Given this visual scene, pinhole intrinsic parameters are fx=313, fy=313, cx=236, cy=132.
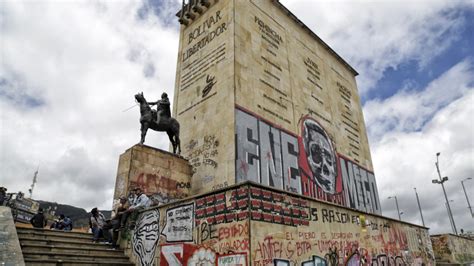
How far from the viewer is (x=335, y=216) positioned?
10.8 metres

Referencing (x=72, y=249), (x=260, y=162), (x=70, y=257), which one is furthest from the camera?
(x=260, y=162)

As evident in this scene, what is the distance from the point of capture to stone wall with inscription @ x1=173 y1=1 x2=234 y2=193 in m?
16.6

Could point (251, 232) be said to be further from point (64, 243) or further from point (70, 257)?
point (64, 243)

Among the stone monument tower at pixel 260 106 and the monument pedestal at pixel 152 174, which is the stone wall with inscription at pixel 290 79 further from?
the monument pedestal at pixel 152 174

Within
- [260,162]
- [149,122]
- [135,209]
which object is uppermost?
[149,122]

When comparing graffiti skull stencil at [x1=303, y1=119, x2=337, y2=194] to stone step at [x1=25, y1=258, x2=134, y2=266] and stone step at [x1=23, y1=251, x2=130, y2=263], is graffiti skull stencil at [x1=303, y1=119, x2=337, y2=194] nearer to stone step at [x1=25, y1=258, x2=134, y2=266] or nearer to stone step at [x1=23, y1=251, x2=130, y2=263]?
stone step at [x1=23, y1=251, x2=130, y2=263]

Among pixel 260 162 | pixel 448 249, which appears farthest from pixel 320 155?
pixel 448 249

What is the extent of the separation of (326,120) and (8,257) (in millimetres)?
22015

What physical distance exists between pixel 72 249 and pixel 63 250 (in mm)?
263

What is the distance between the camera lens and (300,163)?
19.9m

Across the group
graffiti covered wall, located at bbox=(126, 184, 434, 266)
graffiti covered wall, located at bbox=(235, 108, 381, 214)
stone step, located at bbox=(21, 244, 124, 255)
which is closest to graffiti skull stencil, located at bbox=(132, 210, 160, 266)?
graffiti covered wall, located at bbox=(126, 184, 434, 266)

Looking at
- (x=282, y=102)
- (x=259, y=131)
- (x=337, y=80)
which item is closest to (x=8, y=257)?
(x=259, y=131)

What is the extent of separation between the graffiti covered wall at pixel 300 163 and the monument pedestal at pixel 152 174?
300 cm

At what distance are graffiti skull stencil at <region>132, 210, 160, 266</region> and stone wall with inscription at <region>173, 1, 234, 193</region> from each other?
223 inches
